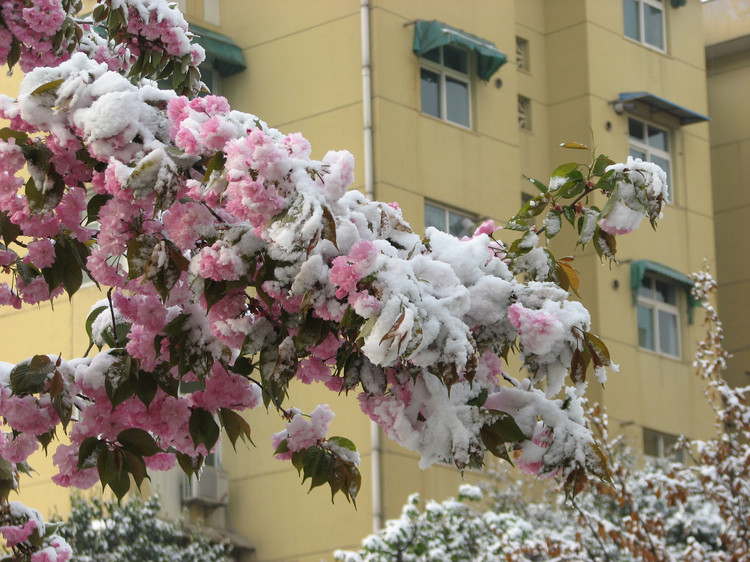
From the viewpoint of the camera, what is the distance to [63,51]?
6875 mm

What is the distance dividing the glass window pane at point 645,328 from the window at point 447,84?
4931 millimetres

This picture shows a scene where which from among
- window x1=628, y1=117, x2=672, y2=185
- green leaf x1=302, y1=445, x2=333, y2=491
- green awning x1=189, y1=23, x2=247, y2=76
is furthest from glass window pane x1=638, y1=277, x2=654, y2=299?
green leaf x1=302, y1=445, x2=333, y2=491

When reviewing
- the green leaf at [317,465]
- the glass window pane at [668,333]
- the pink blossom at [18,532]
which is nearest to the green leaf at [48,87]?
the green leaf at [317,465]

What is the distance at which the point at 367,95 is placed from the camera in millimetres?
22188

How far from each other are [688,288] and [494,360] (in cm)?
2290

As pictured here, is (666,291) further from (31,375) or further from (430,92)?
(31,375)

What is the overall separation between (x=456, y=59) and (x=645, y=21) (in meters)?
5.70

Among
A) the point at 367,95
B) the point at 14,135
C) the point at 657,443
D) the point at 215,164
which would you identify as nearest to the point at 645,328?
the point at 657,443

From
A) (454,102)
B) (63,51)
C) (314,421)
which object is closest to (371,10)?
(454,102)

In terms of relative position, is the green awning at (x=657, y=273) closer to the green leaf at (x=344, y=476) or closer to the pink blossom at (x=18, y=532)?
the pink blossom at (x=18, y=532)

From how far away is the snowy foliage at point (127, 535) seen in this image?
18109 millimetres

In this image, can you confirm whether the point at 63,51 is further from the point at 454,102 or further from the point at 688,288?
the point at 688,288

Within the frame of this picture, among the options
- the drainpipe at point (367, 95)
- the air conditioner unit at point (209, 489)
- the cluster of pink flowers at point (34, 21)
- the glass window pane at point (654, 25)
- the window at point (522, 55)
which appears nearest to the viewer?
the cluster of pink flowers at point (34, 21)

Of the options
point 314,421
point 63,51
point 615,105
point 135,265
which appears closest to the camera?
point 135,265
